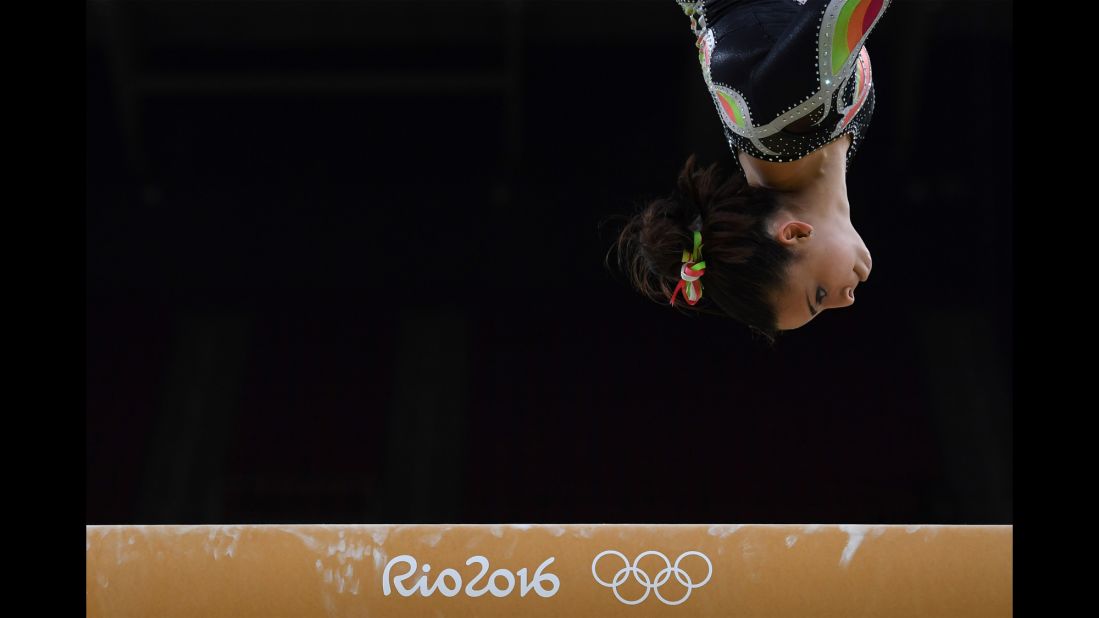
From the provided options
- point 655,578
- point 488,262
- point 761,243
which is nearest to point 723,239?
point 761,243

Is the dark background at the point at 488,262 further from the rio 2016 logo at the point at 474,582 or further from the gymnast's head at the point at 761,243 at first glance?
the gymnast's head at the point at 761,243

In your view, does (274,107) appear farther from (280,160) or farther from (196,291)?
(196,291)

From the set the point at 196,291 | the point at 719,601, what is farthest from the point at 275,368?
the point at 719,601

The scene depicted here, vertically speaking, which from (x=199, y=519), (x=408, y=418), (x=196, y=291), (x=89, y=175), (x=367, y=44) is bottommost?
(x=199, y=519)

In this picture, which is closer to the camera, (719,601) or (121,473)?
(719,601)

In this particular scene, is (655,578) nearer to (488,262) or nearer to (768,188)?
(768,188)

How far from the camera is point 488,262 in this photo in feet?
13.6

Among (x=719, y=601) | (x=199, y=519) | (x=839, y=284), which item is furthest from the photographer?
(x=199, y=519)

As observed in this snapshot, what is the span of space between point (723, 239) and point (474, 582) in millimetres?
1414

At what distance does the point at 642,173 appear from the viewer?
13.5 ft

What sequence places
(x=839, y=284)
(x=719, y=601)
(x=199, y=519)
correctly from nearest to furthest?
(x=839, y=284)
(x=719, y=601)
(x=199, y=519)

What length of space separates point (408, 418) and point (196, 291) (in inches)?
33.0

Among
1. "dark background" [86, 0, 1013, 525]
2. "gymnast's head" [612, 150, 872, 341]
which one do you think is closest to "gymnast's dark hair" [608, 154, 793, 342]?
"gymnast's head" [612, 150, 872, 341]

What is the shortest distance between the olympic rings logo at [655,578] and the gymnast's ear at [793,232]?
4.35ft
